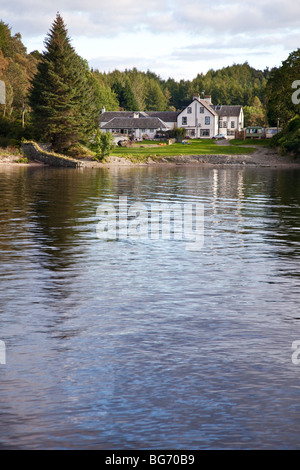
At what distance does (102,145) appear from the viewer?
94.1 meters

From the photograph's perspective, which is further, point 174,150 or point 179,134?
point 179,134

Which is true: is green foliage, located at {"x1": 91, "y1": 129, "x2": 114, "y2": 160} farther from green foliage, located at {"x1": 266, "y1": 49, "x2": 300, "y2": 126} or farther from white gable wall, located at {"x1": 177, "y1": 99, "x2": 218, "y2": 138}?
white gable wall, located at {"x1": 177, "y1": 99, "x2": 218, "y2": 138}

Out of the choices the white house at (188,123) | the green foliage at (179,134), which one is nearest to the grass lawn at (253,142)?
the green foliage at (179,134)

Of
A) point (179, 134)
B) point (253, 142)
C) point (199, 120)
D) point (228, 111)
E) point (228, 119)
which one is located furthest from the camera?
point (228, 119)

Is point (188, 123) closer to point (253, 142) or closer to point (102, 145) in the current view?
point (253, 142)

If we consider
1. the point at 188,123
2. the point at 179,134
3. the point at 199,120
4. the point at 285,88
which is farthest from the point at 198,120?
the point at 285,88

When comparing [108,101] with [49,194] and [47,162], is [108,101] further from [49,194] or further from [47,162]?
[49,194]

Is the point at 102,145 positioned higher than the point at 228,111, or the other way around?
the point at 228,111

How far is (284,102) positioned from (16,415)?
10998 centimetres

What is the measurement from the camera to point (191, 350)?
38.7ft

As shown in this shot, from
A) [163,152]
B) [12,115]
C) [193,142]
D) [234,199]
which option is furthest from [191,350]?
[193,142]

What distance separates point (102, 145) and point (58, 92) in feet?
35.4

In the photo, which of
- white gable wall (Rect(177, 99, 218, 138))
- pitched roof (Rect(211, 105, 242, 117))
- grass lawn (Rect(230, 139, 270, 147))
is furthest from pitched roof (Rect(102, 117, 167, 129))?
grass lawn (Rect(230, 139, 270, 147))

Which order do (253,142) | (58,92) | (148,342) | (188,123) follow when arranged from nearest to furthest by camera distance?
(148,342) < (58,92) < (253,142) < (188,123)
